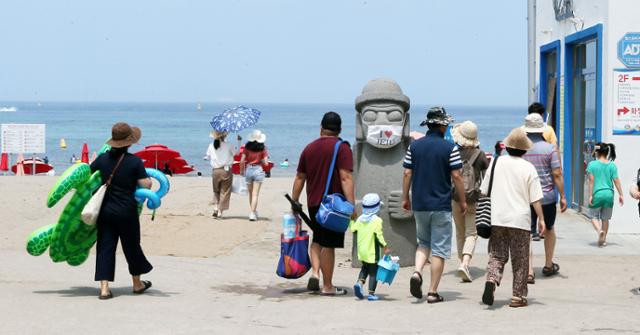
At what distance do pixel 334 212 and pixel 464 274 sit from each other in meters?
2.09

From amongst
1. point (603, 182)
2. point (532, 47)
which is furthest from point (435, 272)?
point (532, 47)

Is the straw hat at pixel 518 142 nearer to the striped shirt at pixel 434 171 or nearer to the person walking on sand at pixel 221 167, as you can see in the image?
the striped shirt at pixel 434 171

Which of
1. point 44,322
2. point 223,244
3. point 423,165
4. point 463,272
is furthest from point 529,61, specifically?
point 44,322

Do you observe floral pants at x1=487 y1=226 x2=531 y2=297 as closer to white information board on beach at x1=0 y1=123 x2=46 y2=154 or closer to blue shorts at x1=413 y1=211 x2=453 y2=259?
blue shorts at x1=413 y1=211 x2=453 y2=259

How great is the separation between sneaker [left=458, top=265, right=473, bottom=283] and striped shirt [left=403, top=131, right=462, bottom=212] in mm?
1622

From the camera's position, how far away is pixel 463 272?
10867 millimetres

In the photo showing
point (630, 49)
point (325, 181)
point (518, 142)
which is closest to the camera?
point (518, 142)

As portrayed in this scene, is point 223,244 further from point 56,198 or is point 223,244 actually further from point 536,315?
point 536,315

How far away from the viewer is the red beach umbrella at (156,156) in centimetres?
3675

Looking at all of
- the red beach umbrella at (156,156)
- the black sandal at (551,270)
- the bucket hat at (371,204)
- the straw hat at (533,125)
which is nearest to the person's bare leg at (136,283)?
the bucket hat at (371,204)

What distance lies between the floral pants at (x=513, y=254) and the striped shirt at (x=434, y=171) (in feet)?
1.80

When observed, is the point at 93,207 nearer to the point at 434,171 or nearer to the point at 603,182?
the point at 434,171

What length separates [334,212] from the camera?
9438 mm

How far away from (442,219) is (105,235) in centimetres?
298
